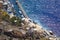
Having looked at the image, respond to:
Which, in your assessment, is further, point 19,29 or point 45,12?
point 45,12

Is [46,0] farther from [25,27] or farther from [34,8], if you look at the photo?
[25,27]

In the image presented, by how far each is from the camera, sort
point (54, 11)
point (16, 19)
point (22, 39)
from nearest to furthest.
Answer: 1. point (22, 39)
2. point (16, 19)
3. point (54, 11)

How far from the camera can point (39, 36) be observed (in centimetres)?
1308

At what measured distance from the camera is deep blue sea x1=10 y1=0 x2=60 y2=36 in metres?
14.2

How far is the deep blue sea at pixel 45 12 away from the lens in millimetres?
14198

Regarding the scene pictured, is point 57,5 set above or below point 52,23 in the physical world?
above

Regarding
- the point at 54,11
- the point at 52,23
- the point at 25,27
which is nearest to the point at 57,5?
the point at 54,11

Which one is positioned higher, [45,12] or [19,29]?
[45,12]

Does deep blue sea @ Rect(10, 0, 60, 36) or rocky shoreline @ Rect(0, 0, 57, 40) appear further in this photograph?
deep blue sea @ Rect(10, 0, 60, 36)

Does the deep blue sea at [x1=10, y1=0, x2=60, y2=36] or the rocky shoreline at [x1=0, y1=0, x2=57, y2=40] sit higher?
the deep blue sea at [x1=10, y1=0, x2=60, y2=36]

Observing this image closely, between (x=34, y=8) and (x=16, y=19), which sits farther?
(x=34, y=8)

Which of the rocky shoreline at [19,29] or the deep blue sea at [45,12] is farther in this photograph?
the deep blue sea at [45,12]

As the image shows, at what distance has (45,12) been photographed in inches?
591

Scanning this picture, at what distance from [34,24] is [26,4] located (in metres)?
2.04
